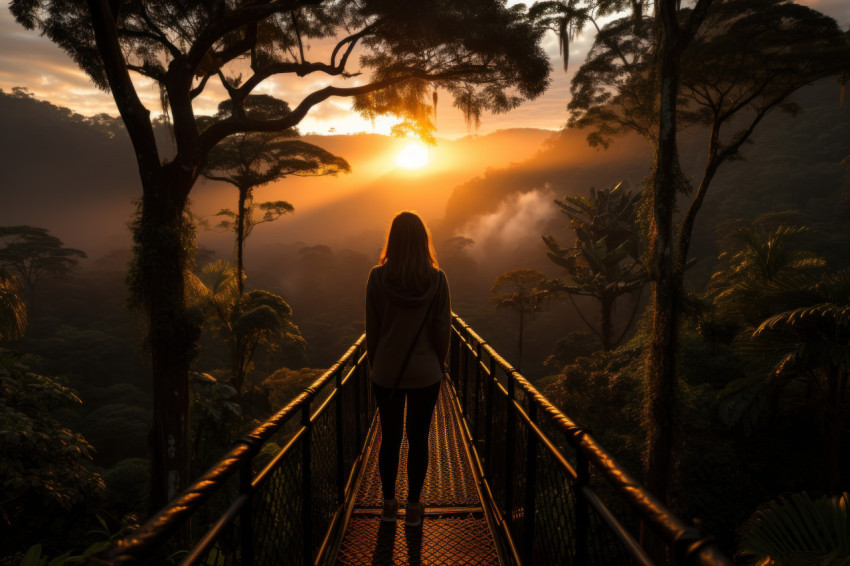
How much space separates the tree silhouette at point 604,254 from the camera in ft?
66.0

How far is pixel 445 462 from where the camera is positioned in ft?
14.2

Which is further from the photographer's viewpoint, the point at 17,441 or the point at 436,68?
the point at 436,68

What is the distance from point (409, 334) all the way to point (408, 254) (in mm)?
488

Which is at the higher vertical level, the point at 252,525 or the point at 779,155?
the point at 779,155

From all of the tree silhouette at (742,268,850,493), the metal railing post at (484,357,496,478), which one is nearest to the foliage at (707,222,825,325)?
the tree silhouette at (742,268,850,493)

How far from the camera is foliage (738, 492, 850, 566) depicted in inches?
155

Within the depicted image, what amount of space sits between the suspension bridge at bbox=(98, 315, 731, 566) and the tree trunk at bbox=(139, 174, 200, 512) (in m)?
5.12

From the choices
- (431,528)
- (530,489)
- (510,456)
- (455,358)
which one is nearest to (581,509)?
(530,489)

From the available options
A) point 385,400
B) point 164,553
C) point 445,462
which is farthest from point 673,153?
point 164,553

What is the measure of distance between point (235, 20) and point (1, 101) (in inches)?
4998

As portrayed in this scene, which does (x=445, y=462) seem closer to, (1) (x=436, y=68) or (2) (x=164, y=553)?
(2) (x=164, y=553)

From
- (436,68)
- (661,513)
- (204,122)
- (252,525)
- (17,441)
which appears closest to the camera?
(661,513)

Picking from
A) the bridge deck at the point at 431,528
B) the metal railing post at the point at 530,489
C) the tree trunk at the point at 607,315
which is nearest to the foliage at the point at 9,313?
the bridge deck at the point at 431,528

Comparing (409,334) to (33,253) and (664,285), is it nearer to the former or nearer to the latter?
(664,285)
